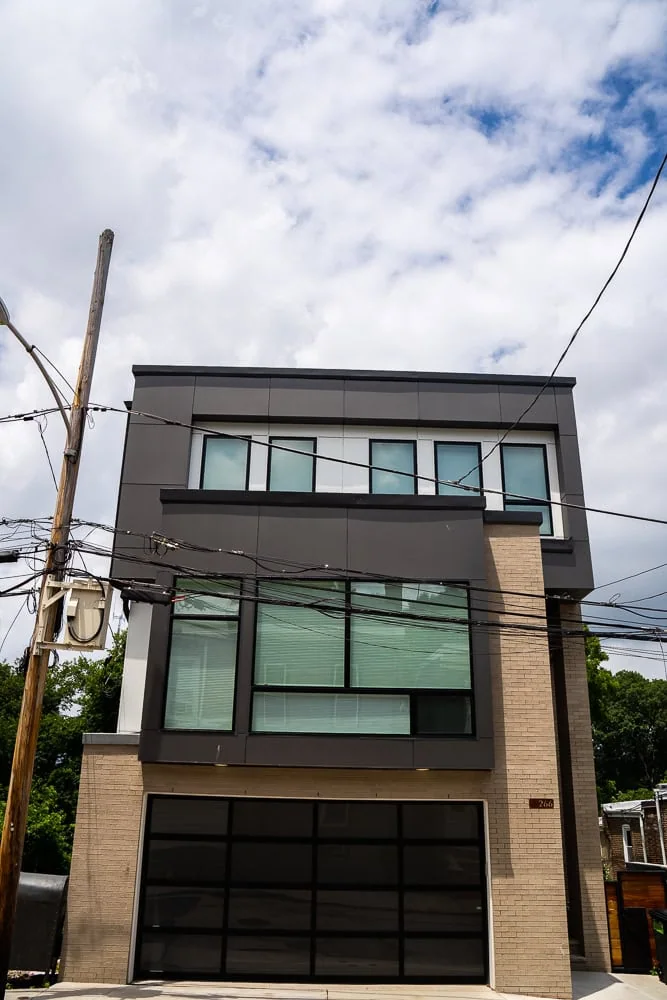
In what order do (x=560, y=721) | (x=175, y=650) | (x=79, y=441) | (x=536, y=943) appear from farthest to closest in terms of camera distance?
(x=560, y=721)
(x=175, y=650)
(x=536, y=943)
(x=79, y=441)

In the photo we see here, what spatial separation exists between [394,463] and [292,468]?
2.04 metres

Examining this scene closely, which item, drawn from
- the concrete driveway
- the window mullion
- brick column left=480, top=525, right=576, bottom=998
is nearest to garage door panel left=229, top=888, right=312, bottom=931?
the concrete driveway

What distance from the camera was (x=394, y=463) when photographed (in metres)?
16.5

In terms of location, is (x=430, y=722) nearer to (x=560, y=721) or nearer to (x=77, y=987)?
(x=560, y=721)

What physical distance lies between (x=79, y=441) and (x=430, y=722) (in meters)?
6.60

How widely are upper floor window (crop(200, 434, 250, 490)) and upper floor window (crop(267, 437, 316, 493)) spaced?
0.51 m

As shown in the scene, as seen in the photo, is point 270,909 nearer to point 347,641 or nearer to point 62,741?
point 347,641

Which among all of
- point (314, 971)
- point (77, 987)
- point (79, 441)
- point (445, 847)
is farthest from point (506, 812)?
point (79, 441)

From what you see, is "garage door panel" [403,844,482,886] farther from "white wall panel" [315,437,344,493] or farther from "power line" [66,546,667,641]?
"white wall panel" [315,437,344,493]

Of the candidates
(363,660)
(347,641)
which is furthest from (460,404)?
(363,660)

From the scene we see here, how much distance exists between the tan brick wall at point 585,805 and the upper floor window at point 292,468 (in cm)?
549

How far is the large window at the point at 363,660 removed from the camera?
12.6 m

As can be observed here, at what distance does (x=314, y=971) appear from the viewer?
1223 centimetres

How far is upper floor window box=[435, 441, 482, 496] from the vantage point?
53.7 ft
